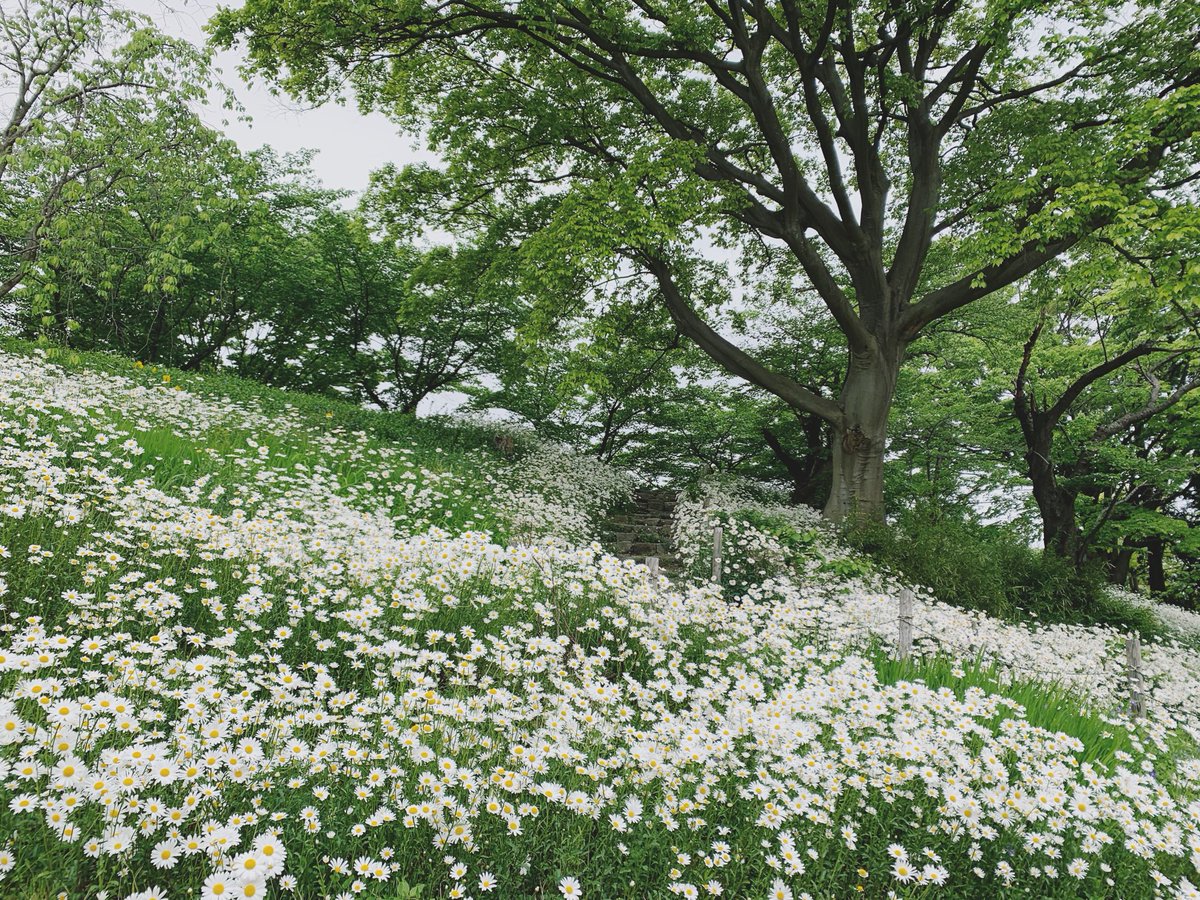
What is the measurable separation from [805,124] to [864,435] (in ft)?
25.8

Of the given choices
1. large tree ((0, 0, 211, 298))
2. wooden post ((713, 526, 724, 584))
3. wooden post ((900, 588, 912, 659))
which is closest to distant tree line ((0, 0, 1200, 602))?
large tree ((0, 0, 211, 298))

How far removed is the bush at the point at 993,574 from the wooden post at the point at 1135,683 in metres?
3.02

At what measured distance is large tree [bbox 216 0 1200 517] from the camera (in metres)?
9.90

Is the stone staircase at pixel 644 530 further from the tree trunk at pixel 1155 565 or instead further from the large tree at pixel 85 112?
the tree trunk at pixel 1155 565

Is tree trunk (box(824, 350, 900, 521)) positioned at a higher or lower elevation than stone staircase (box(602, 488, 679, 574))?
higher

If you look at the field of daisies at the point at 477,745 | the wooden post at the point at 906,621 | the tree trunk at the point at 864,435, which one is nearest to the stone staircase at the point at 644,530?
the tree trunk at the point at 864,435

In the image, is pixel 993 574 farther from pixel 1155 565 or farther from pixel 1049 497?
pixel 1155 565

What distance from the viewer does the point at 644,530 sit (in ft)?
46.2

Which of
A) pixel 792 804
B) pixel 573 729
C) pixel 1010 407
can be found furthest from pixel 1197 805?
pixel 1010 407

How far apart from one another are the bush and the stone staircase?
361cm

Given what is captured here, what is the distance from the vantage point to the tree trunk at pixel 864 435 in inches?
472

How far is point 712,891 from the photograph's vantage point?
2137 mm

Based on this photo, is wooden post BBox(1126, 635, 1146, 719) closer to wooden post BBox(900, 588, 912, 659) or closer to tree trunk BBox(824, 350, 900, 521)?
wooden post BBox(900, 588, 912, 659)

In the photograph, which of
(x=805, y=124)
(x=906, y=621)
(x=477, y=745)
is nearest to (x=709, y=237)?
(x=805, y=124)
